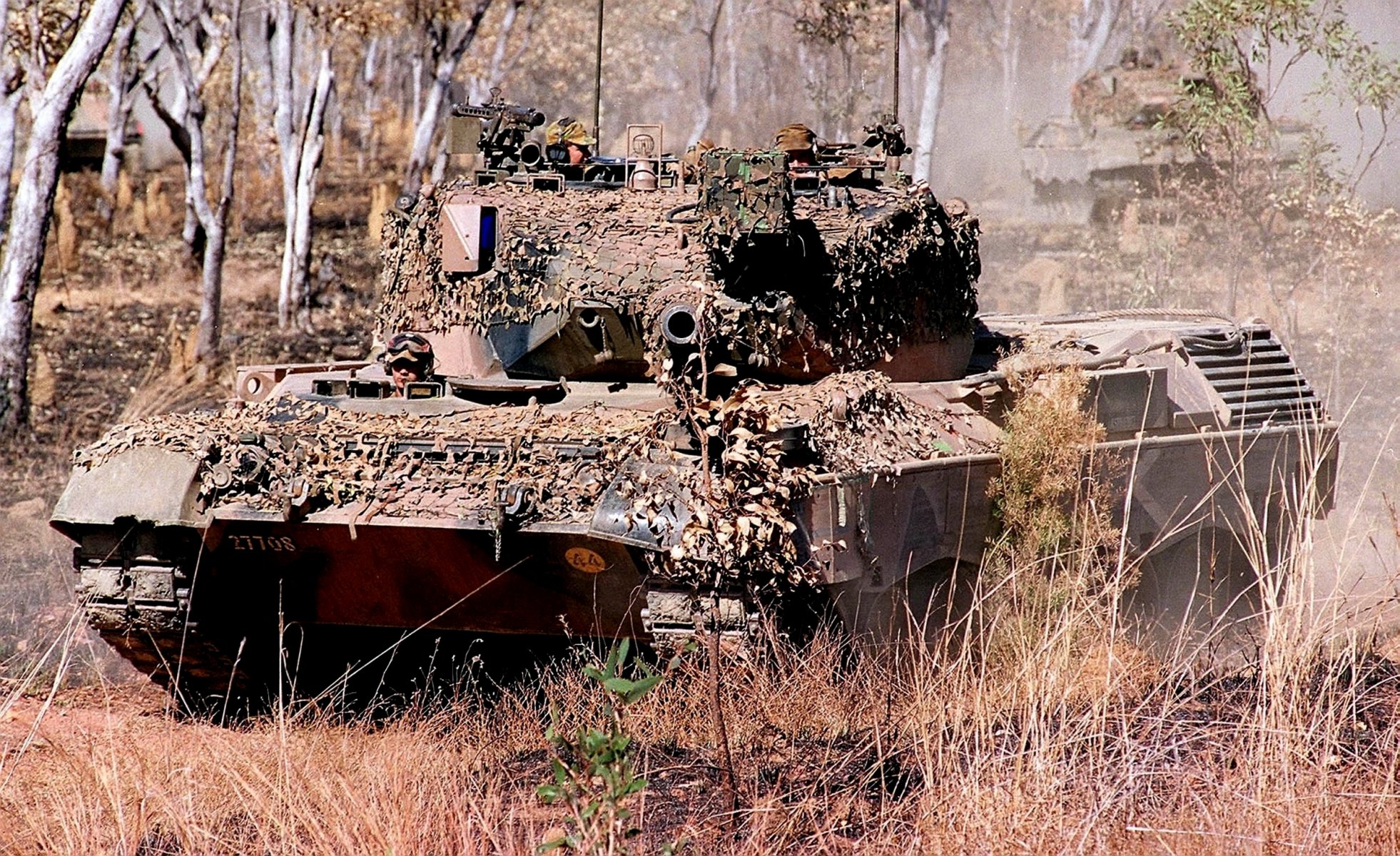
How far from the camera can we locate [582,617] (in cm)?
723

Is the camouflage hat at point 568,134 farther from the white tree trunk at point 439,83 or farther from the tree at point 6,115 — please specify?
the white tree trunk at point 439,83

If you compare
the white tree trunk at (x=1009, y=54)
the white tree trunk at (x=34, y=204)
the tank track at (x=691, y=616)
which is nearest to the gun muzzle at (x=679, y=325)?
the tank track at (x=691, y=616)

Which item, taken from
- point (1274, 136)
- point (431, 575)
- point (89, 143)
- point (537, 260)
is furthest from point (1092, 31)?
point (431, 575)

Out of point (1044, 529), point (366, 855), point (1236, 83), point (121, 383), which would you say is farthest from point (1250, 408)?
point (121, 383)

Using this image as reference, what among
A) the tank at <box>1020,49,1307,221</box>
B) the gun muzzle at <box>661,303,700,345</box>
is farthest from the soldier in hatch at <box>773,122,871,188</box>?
the tank at <box>1020,49,1307,221</box>

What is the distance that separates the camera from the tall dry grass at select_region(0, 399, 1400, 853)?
4941 millimetres

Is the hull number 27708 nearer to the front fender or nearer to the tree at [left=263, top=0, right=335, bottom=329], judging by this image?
the front fender

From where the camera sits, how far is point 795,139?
29.8 feet

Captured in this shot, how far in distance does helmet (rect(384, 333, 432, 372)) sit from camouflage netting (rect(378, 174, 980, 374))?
210mm

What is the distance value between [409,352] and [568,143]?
1.64m

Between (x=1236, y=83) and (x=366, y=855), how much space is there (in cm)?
1610

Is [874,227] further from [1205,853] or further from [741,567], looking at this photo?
[1205,853]

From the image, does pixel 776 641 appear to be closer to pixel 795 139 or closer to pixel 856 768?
pixel 856 768

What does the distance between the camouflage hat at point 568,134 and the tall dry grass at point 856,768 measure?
3.16 metres
